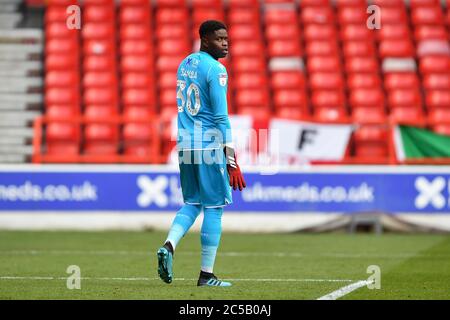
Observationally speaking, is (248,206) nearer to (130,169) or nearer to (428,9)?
(130,169)

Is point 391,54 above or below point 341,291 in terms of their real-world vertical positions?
above

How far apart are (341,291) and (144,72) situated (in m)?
12.9

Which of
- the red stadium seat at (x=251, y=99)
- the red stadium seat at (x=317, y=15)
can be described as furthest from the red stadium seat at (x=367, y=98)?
the red stadium seat at (x=317, y=15)

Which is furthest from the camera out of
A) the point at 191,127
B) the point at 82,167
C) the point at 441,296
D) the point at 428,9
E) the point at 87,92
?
the point at 428,9

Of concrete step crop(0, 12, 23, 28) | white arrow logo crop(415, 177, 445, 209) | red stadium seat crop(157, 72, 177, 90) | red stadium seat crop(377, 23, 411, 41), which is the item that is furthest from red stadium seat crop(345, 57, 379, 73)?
concrete step crop(0, 12, 23, 28)

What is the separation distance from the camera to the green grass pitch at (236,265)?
770 cm

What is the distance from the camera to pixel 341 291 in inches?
307

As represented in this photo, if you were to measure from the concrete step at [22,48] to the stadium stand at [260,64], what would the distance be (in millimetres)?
242

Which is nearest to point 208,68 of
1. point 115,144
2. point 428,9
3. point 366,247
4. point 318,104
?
point 366,247

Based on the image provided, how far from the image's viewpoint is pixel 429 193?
15.5 meters

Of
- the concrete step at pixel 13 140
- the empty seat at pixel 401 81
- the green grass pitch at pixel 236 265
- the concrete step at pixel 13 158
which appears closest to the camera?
the green grass pitch at pixel 236 265

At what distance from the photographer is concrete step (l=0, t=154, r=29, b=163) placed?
59.3 feet

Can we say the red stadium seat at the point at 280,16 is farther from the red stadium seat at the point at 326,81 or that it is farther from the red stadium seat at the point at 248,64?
the red stadium seat at the point at 326,81

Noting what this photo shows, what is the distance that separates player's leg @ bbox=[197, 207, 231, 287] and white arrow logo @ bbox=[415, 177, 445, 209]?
7946mm
